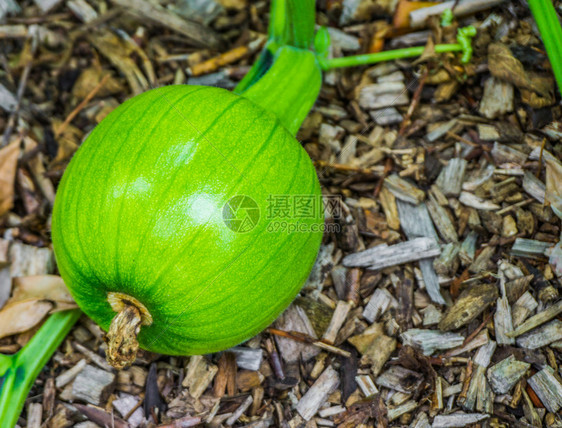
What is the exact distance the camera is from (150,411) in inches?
77.3

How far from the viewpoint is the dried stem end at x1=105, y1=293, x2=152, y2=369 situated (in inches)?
64.1

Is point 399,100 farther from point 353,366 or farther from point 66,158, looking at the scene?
point 66,158

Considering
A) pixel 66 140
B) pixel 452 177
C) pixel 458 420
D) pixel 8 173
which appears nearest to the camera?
pixel 458 420

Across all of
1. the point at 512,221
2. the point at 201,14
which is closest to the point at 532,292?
the point at 512,221

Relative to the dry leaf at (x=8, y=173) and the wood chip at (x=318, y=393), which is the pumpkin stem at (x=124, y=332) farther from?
the dry leaf at (x=8, y=173)

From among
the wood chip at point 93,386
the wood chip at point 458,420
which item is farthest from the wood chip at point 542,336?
the wood chip at point 93,386

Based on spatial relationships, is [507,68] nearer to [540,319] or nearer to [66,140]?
[540,319]

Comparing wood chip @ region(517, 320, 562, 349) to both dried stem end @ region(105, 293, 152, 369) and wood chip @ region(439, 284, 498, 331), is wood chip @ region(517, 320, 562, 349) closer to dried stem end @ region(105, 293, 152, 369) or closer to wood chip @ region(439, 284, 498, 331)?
wood chip @ region(439, 284, 498, 331)

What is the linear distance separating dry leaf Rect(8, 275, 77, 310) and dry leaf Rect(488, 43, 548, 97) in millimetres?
2082

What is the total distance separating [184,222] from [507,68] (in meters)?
1.61

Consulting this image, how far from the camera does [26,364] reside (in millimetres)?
1961

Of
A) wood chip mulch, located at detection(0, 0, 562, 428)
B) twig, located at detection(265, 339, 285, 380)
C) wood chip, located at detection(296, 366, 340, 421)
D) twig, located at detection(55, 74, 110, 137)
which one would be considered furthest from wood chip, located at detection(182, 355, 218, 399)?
twig, located at detection(55, 74, 110, 137)

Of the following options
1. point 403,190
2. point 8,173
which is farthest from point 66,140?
point 403,190

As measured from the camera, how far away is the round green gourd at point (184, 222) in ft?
5.08
